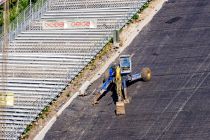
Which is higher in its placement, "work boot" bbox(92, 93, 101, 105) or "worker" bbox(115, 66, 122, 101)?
"worker" bbox(115, 66, 122, 101)

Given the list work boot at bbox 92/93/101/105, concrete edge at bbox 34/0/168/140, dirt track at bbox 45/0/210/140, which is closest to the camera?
dirt track at bbox 45/0/210/140

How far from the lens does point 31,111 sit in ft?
97.8

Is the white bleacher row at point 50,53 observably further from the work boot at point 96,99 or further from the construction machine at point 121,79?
the construction machine at point 121,79

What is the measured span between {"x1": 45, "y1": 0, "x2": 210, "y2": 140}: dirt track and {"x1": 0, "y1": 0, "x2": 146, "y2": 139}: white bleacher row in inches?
70.7

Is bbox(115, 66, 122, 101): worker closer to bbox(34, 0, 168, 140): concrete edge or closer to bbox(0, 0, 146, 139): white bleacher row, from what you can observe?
bbox(34, 0, 168, 140): concrete edge

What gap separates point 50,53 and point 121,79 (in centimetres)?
702

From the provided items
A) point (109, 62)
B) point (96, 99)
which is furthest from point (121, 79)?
point (109, 62)

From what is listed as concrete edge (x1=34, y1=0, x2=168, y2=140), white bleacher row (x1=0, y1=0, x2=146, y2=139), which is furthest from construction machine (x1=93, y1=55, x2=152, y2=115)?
white bleacher row (x1=0, y1=0, x2=146, y2=139)

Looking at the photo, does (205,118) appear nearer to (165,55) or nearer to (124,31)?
(165,55)

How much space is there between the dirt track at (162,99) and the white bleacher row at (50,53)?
179 centimetres

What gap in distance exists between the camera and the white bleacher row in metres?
30.3

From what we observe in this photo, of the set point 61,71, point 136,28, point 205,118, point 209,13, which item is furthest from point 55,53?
point 205,118

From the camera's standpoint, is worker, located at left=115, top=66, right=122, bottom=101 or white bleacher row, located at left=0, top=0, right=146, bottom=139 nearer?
worker, located at left=115, top=66, right=122, bottom=101

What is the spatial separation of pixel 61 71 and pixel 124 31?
14.1ft
